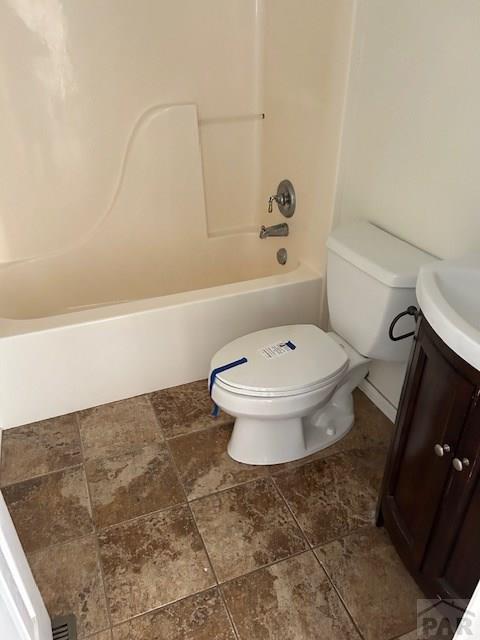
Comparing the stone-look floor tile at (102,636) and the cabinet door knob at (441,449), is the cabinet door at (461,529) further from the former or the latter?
the stone-look floor tile at (102,636)

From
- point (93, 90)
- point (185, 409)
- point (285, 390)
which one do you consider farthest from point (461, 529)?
point (93, 90)

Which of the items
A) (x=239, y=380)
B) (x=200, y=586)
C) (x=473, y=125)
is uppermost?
(x=473, y=125)

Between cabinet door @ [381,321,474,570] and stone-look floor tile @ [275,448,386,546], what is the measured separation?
0.19m

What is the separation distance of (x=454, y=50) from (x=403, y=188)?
41 cm

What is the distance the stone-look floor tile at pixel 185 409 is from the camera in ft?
6.12

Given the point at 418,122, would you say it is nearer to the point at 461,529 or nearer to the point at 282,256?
the point at 282,256

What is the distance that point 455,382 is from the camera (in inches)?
37.8

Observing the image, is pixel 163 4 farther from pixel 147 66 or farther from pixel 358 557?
pixel 358 557

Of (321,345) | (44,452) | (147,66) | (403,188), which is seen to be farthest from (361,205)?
(44,452)

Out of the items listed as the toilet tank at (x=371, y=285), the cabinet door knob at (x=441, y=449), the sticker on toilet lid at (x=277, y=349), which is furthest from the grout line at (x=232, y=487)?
the cabinet door knob at (x=441, y=449)

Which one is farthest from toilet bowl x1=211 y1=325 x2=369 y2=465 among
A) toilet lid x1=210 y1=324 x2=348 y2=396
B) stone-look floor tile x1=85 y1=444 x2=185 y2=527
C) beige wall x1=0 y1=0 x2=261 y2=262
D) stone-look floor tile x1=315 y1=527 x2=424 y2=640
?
beige wall x1=0 y1=0 x2=261 y2=262

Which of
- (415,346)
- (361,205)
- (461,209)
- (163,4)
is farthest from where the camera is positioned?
(163,4)

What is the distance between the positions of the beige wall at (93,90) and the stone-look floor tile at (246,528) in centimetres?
138

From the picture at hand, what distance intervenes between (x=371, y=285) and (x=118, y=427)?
3.54 feet
